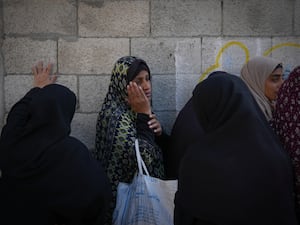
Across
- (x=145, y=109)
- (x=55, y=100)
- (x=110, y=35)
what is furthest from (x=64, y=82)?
A: (x=55, y=100)

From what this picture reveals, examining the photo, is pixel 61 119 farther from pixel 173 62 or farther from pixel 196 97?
pixel 173 62

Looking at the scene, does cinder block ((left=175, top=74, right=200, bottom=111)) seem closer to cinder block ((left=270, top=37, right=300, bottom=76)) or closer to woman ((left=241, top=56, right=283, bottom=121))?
woman ((left=241, top=56, right=283, bottom=121))

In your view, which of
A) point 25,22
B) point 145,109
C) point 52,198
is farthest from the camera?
point 25,22

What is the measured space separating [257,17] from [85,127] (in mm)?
1665

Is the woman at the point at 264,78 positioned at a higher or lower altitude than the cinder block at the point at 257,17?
lower

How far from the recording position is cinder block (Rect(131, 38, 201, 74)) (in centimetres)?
363

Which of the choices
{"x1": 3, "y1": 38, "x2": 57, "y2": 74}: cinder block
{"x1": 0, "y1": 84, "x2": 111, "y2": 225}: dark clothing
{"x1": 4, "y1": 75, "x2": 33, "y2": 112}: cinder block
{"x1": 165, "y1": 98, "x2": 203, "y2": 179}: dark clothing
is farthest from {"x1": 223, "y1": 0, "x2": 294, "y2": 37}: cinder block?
{"x1": 0, "y1": 84, "x2": 111, "y2": 225}: dark clothing

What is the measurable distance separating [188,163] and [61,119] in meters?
0.67

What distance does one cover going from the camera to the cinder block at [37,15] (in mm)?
3570

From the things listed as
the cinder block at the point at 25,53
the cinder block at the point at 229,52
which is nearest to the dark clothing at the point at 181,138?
the cinder block at the point at 229,52

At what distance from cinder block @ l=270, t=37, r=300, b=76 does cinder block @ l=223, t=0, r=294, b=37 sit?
0.07 metres

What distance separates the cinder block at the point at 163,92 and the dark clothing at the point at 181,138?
0.34 meters

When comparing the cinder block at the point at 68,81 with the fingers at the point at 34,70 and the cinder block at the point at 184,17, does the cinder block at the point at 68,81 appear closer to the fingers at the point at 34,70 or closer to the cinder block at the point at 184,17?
the fingers at the point at 34,70

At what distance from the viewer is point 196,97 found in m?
2.25
